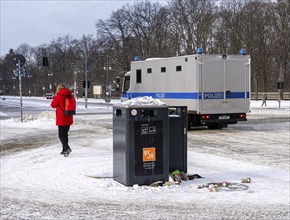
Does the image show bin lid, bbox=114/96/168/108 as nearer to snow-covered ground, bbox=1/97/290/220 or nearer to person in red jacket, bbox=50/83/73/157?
snow-covered ground, bbox=1/97/290/220

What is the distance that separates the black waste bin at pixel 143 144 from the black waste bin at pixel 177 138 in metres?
0.64

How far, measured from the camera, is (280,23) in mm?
62125

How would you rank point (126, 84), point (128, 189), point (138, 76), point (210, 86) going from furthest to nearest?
point (126, 84) → point (138, 76) → point (210, 86) → point (128, 189)

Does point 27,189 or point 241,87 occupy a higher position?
point 241,87

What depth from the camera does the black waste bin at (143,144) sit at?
7.32 metres

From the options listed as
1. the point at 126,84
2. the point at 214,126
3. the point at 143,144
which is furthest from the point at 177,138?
the point at 126,84

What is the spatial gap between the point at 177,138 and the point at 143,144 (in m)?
1.01

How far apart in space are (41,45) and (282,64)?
255ft

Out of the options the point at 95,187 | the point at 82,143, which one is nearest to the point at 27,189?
the point at 95,187

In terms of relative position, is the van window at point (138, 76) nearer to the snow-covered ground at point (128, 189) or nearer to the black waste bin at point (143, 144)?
the snow-covered ground at point (128, 189)

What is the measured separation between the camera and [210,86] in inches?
755

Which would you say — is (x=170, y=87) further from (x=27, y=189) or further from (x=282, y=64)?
(x=282, y=64)

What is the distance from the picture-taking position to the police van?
751 inches

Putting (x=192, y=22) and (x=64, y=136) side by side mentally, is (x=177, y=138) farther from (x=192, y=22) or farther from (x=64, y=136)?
(x=192, y=22)
